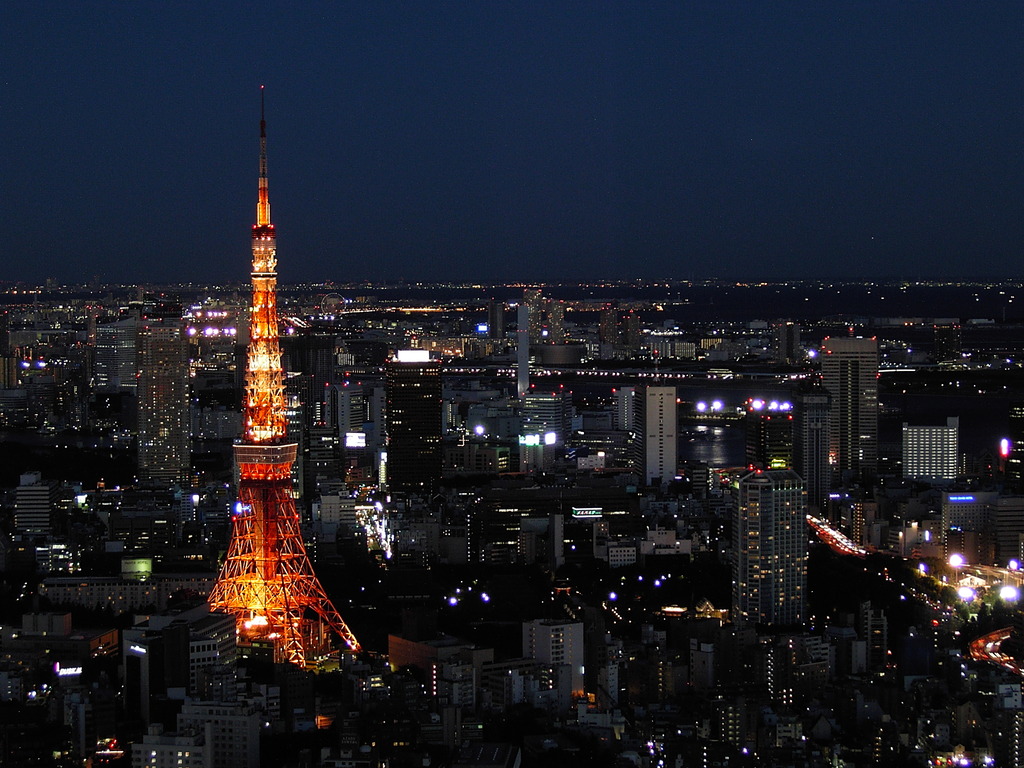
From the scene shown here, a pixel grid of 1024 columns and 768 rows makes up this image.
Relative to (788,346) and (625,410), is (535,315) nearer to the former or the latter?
(788,346)

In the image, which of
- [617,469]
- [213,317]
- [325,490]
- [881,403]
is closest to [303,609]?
[325,490]

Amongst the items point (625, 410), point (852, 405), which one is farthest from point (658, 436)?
point (625, 410)

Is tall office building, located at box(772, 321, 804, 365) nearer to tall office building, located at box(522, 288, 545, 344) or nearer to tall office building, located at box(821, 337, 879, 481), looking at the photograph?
tall office building, located at box(522, 288, 545, 344)

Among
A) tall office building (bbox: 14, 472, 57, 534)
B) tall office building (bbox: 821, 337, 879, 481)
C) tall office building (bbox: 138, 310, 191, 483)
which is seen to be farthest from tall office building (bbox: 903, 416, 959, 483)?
tall office building (bbox: 14, 472, 57, 534)

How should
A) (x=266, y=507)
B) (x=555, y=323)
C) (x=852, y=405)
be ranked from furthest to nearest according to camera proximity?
1. (x=555, y=323)
2. (x=852, y=405)
3. (x=266, y=507)

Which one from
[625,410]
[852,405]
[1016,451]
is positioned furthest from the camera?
[625,410]

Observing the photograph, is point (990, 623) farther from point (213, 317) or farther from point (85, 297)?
point (85, 297)

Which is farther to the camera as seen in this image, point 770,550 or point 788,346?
point 788,346
